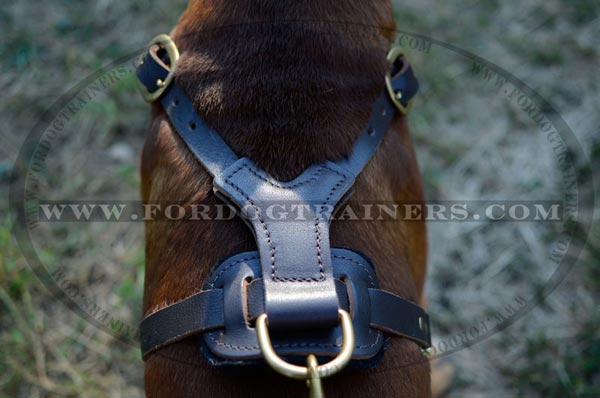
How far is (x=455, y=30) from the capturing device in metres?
3.14

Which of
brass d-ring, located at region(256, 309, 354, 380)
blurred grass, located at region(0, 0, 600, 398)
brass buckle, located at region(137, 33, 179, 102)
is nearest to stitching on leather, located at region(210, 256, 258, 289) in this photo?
brass d-ring, located at region(256, 309, 354, 380)

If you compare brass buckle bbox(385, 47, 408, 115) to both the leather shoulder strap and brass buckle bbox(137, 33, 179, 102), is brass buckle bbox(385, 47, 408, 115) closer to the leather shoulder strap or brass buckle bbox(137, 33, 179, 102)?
the leather shoulder strap

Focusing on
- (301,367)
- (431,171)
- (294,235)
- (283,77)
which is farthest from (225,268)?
(431,171)

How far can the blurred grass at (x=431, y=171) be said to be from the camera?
228cm

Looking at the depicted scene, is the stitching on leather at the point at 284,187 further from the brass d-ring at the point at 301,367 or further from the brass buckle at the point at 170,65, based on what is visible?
the brass buckle at the point at 170,65

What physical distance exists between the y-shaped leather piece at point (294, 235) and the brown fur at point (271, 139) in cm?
5

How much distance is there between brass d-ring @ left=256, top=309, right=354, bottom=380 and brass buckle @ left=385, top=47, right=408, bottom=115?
1.91 feet

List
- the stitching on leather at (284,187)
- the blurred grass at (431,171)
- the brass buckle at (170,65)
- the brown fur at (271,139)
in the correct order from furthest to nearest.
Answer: the blurred grass at (431,171) → the brass buckle at (170,65) → the brown fur at (271,139) → the stitching on leather at (284,187)

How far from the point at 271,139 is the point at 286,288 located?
325 millimetres

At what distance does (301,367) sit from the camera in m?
1.13

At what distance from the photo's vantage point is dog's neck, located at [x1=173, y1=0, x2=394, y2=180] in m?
1.38

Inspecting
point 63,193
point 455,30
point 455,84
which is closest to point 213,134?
point 63,193

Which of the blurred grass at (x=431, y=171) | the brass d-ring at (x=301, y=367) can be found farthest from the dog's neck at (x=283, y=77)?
the blurred grass at (x=431, y=171)

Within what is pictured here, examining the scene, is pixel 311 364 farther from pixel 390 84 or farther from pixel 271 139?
pixel 390 84
